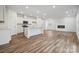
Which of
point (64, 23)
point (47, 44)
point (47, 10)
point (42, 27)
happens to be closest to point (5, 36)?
point (42, 27)

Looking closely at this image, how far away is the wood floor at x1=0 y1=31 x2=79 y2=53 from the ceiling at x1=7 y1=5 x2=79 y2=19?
0.64m

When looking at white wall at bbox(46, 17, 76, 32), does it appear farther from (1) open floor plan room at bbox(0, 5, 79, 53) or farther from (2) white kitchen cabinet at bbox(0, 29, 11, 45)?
(2) white kitchen cabinet at bbox(0, 29, 11, 45)

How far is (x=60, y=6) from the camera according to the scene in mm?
3971

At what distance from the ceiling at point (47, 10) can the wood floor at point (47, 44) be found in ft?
2.09

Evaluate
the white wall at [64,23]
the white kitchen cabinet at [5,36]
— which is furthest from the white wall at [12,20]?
the white wall at [64,23]

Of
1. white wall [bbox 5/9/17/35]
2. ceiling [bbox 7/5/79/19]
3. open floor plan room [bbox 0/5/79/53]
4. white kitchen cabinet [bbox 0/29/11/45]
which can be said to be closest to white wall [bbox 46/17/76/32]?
open floor plan room [bbox 0/5/79/53]

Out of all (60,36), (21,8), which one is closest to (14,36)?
(21,8)

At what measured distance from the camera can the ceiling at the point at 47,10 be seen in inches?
158

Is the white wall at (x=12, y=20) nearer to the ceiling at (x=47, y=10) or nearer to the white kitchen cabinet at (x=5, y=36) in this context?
the ceiling at (x=47, y=10)

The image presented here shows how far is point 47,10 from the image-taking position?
4199 millimetres

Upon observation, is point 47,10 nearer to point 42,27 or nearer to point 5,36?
point 42,27
